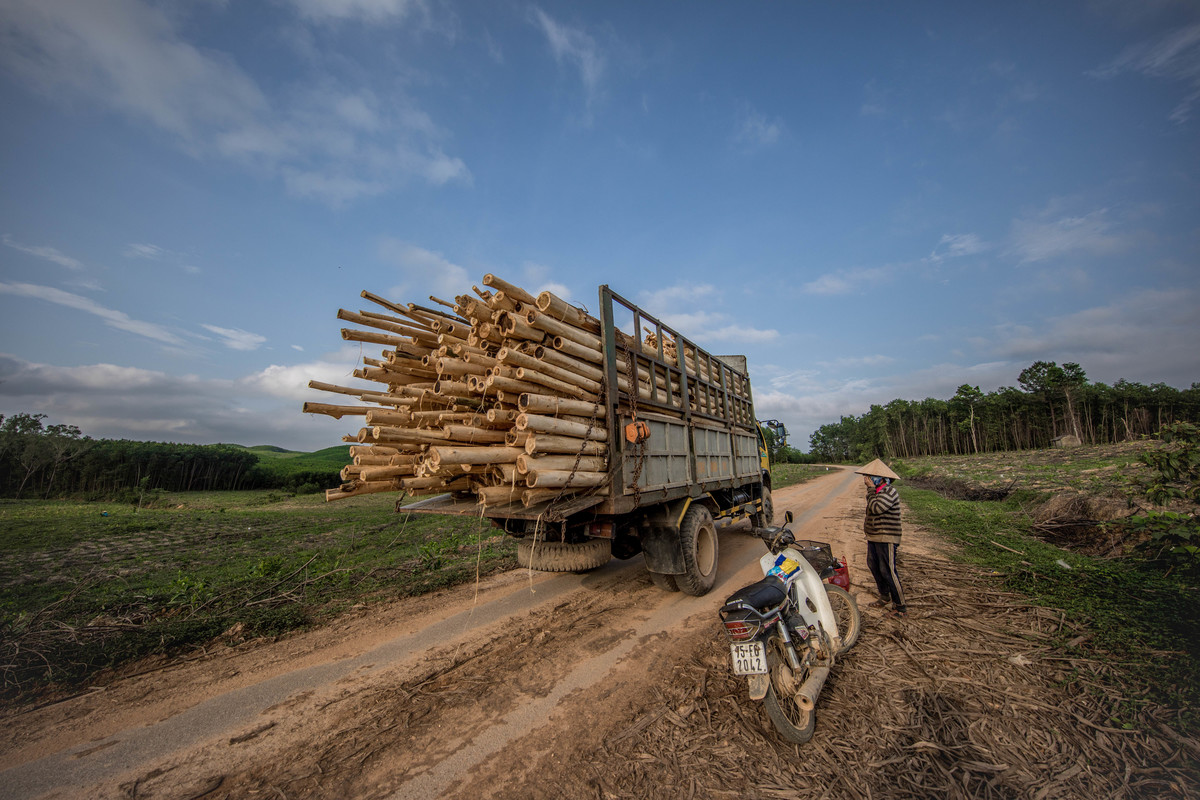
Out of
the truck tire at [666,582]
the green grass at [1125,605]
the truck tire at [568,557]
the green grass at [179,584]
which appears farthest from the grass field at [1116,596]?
the green grass at [179,584]

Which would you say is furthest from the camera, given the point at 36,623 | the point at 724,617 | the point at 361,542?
the point at 361,542

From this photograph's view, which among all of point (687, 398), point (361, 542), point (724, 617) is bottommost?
point (361, 542)

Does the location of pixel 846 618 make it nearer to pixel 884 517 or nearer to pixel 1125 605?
pixel 884 517

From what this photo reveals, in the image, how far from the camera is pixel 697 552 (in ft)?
19.1

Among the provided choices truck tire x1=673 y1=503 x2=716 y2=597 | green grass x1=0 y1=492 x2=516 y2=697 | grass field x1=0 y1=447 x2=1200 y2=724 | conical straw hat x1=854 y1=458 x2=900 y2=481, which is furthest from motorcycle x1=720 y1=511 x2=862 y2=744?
green grass x1=0 y1=492 x2=516 y2=697

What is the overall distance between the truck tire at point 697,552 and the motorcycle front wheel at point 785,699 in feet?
7.75

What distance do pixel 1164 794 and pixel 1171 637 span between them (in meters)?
2.16

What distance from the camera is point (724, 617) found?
2779 mm

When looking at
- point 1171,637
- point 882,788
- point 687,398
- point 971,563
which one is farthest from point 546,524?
point 971,563

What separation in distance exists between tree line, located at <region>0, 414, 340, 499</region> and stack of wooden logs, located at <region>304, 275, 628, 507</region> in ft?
129

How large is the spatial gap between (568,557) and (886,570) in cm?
358

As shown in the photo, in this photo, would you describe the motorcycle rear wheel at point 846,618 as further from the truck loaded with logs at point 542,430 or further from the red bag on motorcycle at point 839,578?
the truck loaded with logs at point 542,430

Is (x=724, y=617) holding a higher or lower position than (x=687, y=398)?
lower

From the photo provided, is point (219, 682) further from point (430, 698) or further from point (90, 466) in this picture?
point (90, 466)
